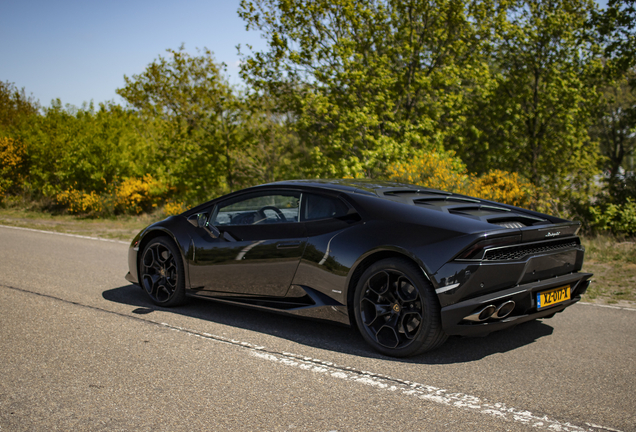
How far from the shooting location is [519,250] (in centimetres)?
399

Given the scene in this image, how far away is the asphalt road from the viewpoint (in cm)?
305

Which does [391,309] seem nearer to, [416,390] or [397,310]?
[397,310]

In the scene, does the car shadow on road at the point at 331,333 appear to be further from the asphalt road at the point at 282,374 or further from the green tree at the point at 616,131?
the green tree at the point at 616,131

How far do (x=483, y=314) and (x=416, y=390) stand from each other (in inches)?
28.9

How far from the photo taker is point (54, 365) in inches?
152

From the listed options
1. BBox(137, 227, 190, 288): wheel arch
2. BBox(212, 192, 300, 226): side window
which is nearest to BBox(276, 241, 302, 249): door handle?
BBox(212, 192, 300, 226): side window

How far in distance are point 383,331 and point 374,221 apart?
85 cm

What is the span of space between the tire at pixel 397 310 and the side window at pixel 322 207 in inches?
24.9

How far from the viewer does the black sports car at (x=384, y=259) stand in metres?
3.80

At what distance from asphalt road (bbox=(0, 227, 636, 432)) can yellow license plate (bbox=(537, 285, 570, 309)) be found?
413 mm

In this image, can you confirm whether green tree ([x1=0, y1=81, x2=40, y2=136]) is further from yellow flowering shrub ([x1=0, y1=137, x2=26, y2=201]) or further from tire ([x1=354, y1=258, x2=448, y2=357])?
tire ([x1=354, y1=258, x2=448, y2=357])

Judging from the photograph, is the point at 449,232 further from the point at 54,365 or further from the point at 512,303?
the point at 54,365

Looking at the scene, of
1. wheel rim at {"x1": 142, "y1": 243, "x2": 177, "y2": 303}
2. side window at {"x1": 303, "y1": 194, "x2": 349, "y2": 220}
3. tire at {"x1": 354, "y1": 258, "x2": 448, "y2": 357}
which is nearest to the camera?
tire at {"x1": 354, "y1": 258, "x2": 448, "y2": 357}

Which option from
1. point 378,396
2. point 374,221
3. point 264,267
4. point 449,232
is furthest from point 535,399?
point 264,267
